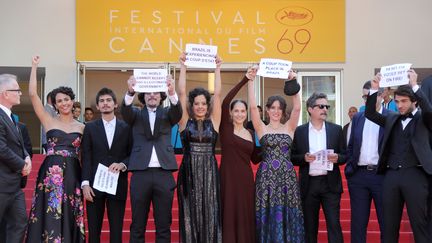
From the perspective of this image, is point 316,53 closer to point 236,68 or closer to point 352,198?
point 236,68

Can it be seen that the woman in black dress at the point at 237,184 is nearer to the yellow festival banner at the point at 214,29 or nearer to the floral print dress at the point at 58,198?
the floral print dress at the point at 58,198

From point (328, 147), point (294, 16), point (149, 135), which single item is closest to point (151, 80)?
point (149, 135)

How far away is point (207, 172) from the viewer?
6.52 metres

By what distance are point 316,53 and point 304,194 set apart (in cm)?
750

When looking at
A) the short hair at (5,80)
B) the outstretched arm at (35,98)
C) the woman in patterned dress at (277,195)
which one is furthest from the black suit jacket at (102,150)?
the woman in patterned dress at (277,195)

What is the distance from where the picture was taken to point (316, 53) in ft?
45.7

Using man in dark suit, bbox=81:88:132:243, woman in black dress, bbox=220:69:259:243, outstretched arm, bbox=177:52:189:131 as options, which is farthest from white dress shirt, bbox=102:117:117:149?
woman in black dress, bbox=220:69:259:243

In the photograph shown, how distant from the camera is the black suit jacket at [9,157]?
19.8ft

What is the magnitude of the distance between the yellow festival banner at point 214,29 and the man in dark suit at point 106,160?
7111 mm

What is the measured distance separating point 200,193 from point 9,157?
1.87 meters

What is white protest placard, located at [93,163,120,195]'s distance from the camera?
6.44m

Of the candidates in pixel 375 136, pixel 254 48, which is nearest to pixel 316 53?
pixel 254 48

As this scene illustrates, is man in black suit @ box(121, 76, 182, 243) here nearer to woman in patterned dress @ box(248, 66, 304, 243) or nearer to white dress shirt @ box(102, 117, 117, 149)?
white dress shirt @ box(102, 117, 117, 149)

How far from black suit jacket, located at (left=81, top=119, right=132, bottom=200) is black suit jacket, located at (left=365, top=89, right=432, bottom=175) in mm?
2546
